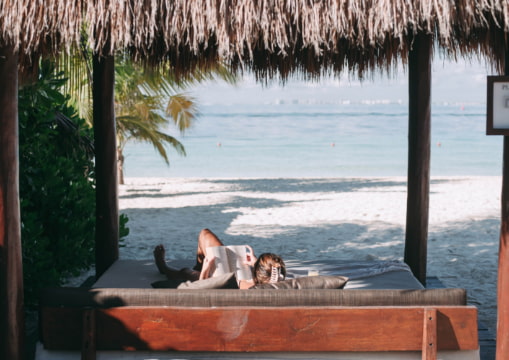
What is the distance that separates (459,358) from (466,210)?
28.4ft

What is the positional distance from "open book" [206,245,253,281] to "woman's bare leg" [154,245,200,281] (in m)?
0.21

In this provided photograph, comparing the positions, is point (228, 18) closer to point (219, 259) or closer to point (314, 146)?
point (219, 259)

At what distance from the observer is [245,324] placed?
9.28 ft

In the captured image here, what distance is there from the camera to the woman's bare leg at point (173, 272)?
4.30m

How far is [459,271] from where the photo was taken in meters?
6.64

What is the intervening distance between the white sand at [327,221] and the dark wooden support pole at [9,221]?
124 inches

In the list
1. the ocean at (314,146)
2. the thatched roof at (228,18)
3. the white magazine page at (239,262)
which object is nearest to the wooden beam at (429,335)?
the thatched roof at (228,18)

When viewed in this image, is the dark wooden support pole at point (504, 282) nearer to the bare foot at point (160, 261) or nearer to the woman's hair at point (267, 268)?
the woman's hair at point (267, 268)

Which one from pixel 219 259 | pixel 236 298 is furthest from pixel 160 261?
pixel 236 298

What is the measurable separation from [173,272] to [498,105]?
238cm

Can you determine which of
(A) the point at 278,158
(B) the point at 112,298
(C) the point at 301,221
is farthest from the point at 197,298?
(A) the point at 278,158

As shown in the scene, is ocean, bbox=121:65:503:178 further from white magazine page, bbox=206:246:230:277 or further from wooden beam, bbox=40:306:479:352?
wooden beam, bbox=40:306:479:352

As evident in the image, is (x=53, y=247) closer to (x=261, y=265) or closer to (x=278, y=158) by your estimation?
(x=261, y=265)

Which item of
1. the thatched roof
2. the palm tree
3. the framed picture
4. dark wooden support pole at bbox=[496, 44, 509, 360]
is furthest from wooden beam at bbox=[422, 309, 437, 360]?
the palm tree
